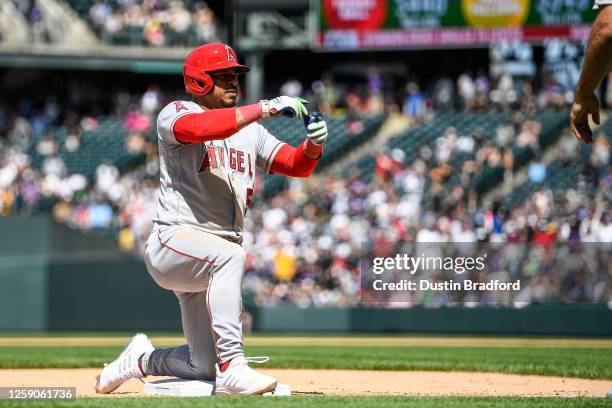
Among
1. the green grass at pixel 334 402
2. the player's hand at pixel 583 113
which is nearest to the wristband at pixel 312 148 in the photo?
the green grass at pixel 334 402

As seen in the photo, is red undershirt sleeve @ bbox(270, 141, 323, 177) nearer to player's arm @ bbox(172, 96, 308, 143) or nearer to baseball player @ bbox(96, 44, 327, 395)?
baseball player @ bbox(96, 44, 327, 395)

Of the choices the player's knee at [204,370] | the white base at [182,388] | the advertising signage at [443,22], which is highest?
the advertising signage at [443,22]

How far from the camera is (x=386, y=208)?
666 inches

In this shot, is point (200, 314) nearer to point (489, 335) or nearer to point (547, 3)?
point (489, 335)

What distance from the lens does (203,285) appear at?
5.80m

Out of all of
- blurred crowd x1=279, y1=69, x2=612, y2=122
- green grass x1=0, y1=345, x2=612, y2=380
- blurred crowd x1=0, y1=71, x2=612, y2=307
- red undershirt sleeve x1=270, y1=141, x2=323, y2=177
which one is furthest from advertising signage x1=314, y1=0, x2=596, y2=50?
red undershirt sleeve x1=270, y1=141, x2=323, y2=177

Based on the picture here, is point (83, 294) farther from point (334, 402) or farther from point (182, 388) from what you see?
point (334, 402)

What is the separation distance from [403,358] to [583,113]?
19.3ft

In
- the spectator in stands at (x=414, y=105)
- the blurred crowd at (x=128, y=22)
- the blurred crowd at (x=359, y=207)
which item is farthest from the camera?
the blurred crowd at (x=128, y=22)

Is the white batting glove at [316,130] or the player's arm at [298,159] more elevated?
the white batting glove at [316,130]

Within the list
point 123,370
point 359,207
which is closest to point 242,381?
point 123,370

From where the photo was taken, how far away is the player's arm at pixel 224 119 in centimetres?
539

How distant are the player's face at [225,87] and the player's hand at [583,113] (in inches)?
73.1

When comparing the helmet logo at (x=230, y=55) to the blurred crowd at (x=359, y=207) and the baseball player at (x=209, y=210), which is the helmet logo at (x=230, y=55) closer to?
the baseball player at (x=209, y=210)
